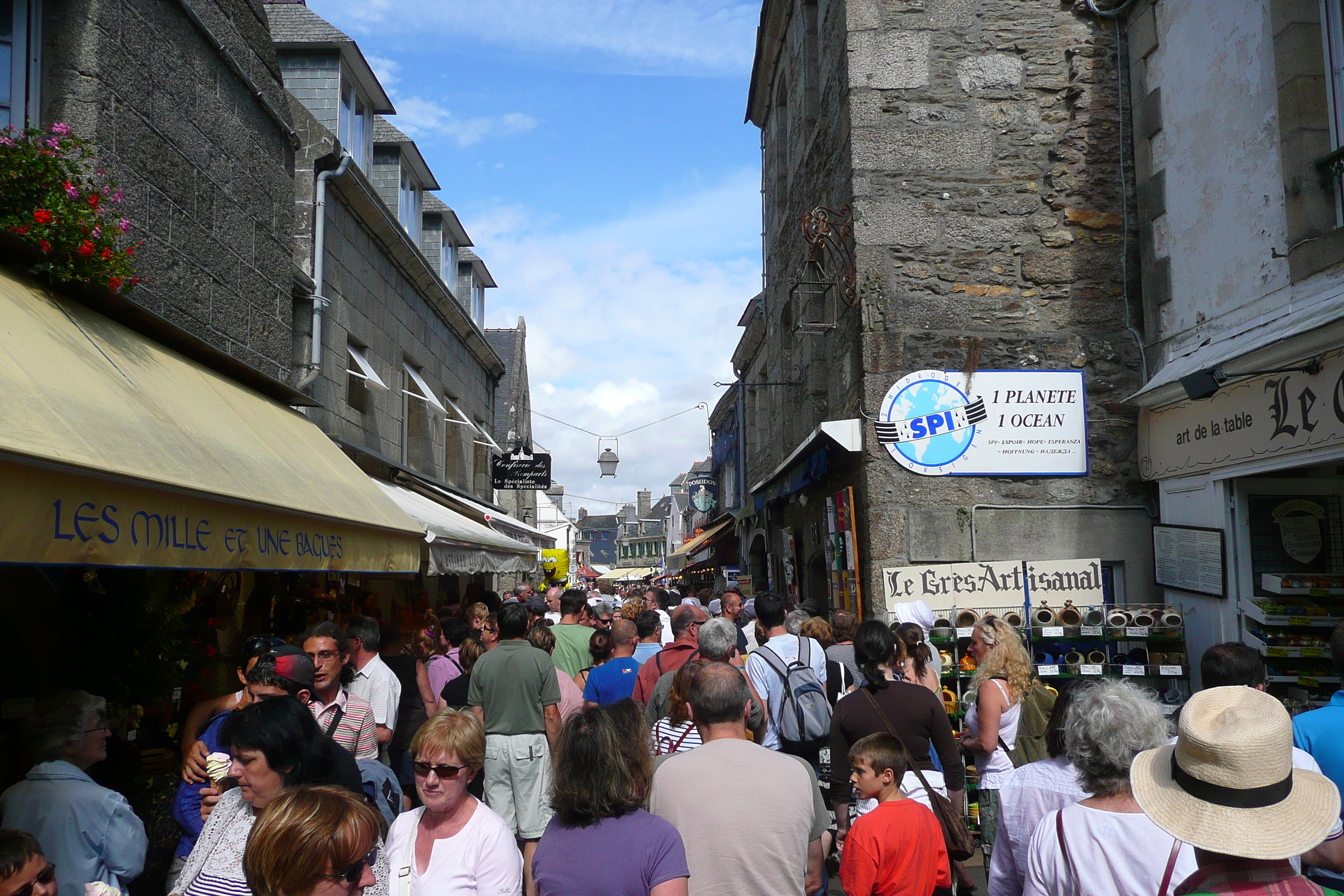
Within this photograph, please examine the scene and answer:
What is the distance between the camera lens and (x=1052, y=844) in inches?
103

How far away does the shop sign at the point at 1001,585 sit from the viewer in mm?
8273

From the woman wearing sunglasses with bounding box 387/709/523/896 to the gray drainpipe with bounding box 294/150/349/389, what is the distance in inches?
277

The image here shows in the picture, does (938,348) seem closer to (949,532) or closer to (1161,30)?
(949,532)

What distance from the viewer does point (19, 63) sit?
539 centimetres

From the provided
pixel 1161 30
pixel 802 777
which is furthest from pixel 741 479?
pixel 802 777

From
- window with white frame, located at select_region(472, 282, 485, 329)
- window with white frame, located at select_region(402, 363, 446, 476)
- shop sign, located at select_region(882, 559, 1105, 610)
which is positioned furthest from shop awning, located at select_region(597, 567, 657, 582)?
shop sign, located at select_region(882, 559, 1105, 610)

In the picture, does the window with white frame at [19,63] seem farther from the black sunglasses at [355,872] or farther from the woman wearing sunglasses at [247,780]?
the black sunglasses at [355,872]

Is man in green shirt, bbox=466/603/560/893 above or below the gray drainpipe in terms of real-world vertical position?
below

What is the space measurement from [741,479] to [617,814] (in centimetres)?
1834

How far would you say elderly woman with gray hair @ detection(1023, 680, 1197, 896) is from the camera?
248 centimetres

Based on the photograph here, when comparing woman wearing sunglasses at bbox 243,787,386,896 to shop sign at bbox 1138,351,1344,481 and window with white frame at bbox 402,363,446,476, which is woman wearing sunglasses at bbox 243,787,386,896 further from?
window with white frame at bbox 402,363,446,476

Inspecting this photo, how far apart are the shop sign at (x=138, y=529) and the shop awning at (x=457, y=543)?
273 centimetres

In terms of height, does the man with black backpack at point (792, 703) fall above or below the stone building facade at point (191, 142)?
below

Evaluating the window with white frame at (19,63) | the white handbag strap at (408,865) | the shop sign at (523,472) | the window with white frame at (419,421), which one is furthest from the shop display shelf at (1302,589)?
the shop sign at (523,472)
